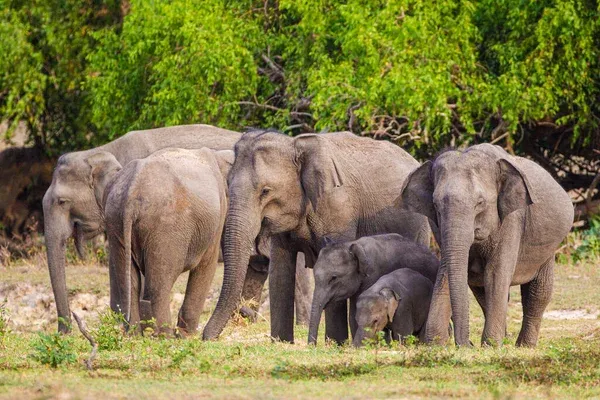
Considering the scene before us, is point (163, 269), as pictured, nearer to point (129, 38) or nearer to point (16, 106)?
point (129, 38)

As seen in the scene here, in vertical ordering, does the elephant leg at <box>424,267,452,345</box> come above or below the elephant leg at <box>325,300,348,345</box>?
above

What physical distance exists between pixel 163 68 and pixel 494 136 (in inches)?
200

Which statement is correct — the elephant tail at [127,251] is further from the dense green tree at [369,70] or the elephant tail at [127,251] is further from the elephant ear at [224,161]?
the dense green tree at [369,70]

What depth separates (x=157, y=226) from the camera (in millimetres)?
12352

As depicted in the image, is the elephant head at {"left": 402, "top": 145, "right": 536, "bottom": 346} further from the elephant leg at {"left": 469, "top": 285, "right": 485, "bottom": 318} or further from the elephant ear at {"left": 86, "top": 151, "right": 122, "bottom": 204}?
the elephant ear at {"left": 86, "top": 151, "right": 122, "bottom": 204}

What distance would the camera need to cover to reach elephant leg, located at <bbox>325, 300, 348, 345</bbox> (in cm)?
1227

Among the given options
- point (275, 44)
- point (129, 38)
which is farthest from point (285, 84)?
point (129, 38)

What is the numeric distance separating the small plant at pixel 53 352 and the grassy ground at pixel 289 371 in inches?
0.9

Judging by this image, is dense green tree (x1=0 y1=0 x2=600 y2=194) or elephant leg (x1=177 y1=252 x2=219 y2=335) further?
dense green tree (x1=0 y1=0 x2=600 y2=194)

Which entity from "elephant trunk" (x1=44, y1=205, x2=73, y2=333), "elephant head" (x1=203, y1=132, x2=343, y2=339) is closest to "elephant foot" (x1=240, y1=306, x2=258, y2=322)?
"elephant trunk" (x1=44, y1=205, x2=73, y2=333)

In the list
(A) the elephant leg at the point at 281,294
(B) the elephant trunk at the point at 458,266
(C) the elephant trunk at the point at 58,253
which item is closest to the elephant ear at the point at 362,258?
(B) the elephant trunk at the point at 458,266

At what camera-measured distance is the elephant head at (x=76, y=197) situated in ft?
47.4

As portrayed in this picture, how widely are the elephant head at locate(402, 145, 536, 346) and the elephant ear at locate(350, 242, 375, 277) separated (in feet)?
2.04

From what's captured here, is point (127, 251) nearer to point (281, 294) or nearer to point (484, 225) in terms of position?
point (281, 294)
